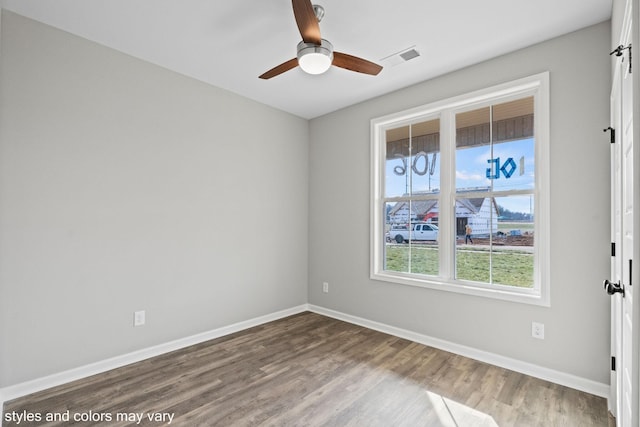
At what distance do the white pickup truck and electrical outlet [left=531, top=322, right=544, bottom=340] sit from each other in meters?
1.13

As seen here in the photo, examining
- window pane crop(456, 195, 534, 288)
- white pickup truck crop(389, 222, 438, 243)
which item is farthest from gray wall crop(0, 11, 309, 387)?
window pane crop(456, 195, 534, 288)

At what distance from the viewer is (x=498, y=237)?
2.93 metres

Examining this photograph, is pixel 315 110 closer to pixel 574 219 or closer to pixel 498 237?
pixel 498 237

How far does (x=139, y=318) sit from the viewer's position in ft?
9.37

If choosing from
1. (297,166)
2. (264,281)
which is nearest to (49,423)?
(264,281)

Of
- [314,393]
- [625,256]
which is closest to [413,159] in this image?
[625,256]

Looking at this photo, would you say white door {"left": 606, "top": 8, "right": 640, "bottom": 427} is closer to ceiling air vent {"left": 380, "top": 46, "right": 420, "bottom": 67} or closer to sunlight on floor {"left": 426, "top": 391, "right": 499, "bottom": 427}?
sunlight on floor {"left": 426, "top": 391, "right": 499, "bottom": 427}

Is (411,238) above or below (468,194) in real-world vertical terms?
below

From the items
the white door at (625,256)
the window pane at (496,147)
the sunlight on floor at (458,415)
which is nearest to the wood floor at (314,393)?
the sunlight on floor at (458,415)

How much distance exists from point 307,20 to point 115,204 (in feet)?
7.18

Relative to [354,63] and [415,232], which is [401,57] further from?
[415,232]

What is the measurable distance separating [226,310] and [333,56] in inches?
111

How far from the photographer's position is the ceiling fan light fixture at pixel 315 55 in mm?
2043

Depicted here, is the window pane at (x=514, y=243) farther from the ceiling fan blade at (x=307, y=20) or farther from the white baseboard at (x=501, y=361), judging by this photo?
the ceiling fan blade at (x=307, y=20)
